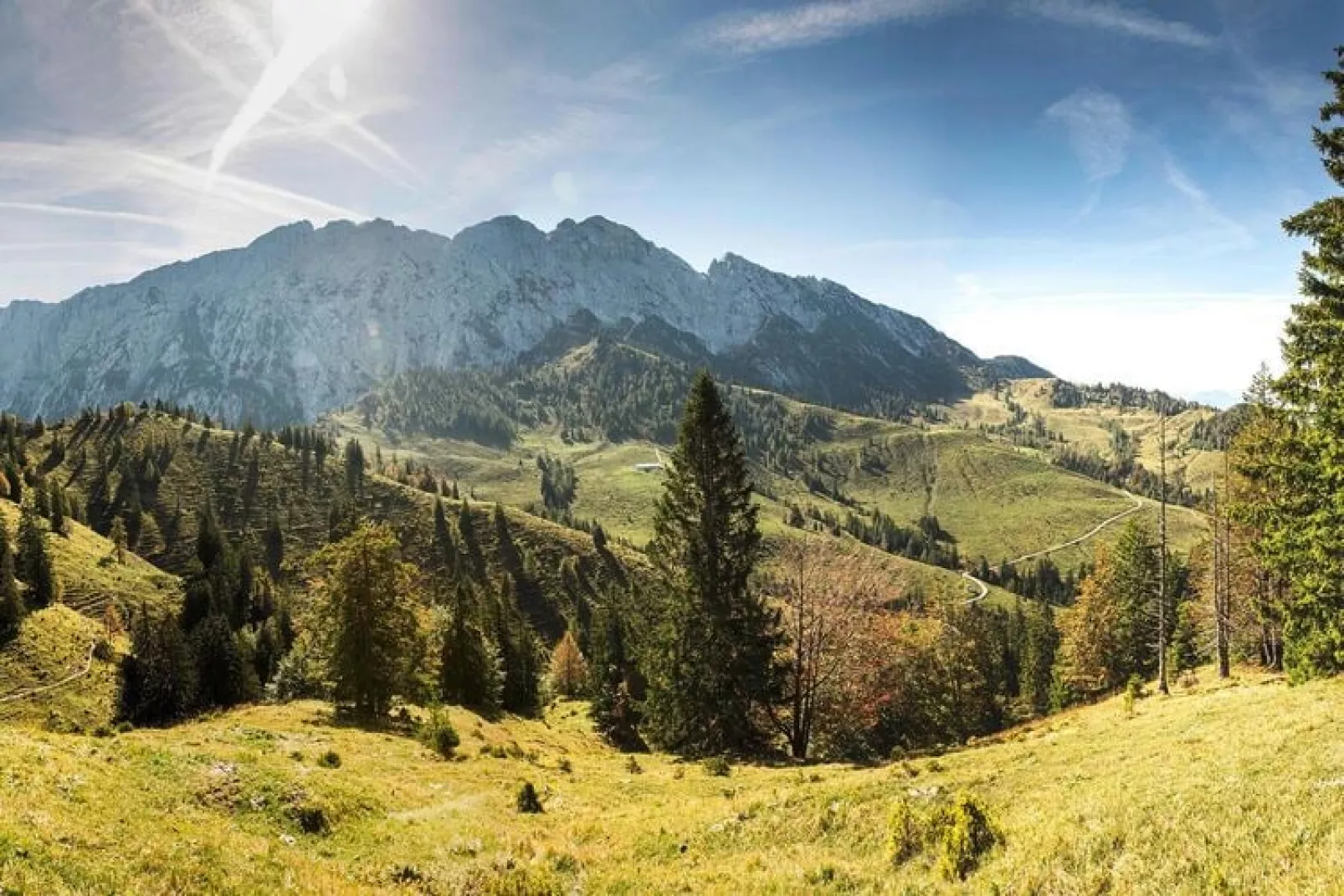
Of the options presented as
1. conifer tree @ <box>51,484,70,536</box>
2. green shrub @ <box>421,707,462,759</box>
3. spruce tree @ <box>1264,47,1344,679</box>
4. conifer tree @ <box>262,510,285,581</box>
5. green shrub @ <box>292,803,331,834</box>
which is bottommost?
conifer tree @ <box>262,510,285,581</box>

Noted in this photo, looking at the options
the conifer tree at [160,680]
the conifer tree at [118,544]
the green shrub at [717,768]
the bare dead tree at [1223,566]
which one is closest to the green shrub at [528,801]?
the green shrub at [717,768]

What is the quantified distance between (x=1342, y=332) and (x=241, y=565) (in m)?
152

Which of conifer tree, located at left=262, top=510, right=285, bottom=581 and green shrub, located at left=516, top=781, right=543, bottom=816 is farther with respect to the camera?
conifer tree, located at left=262, top=510, right=285, bottom=581

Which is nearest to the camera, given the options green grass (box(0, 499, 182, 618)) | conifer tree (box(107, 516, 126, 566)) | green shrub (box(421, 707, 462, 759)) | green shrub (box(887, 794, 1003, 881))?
green shrub (box(887, 794, 1003, 881))

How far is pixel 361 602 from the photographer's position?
47156 mm

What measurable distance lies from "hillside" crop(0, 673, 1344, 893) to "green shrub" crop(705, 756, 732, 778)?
2582 millimetres

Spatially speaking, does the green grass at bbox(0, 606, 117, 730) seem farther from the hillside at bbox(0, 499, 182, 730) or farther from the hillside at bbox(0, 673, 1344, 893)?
the hillside at bbox(0, 673, 1344, 893)

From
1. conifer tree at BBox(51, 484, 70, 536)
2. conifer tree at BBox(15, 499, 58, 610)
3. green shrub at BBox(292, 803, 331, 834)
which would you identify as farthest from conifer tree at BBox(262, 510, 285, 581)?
green shrub at BBox(292, 803, 331, 834)

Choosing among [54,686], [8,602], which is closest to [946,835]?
[54,686]

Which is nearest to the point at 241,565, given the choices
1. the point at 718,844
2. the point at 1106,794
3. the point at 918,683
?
the point at 918,683

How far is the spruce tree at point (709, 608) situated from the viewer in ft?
138

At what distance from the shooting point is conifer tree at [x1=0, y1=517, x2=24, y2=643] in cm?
6481

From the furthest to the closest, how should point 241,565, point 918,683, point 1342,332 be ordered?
point 241,565 → point 918,683 → point 1342,332

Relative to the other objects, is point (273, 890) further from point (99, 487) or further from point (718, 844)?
point (99, 487)
